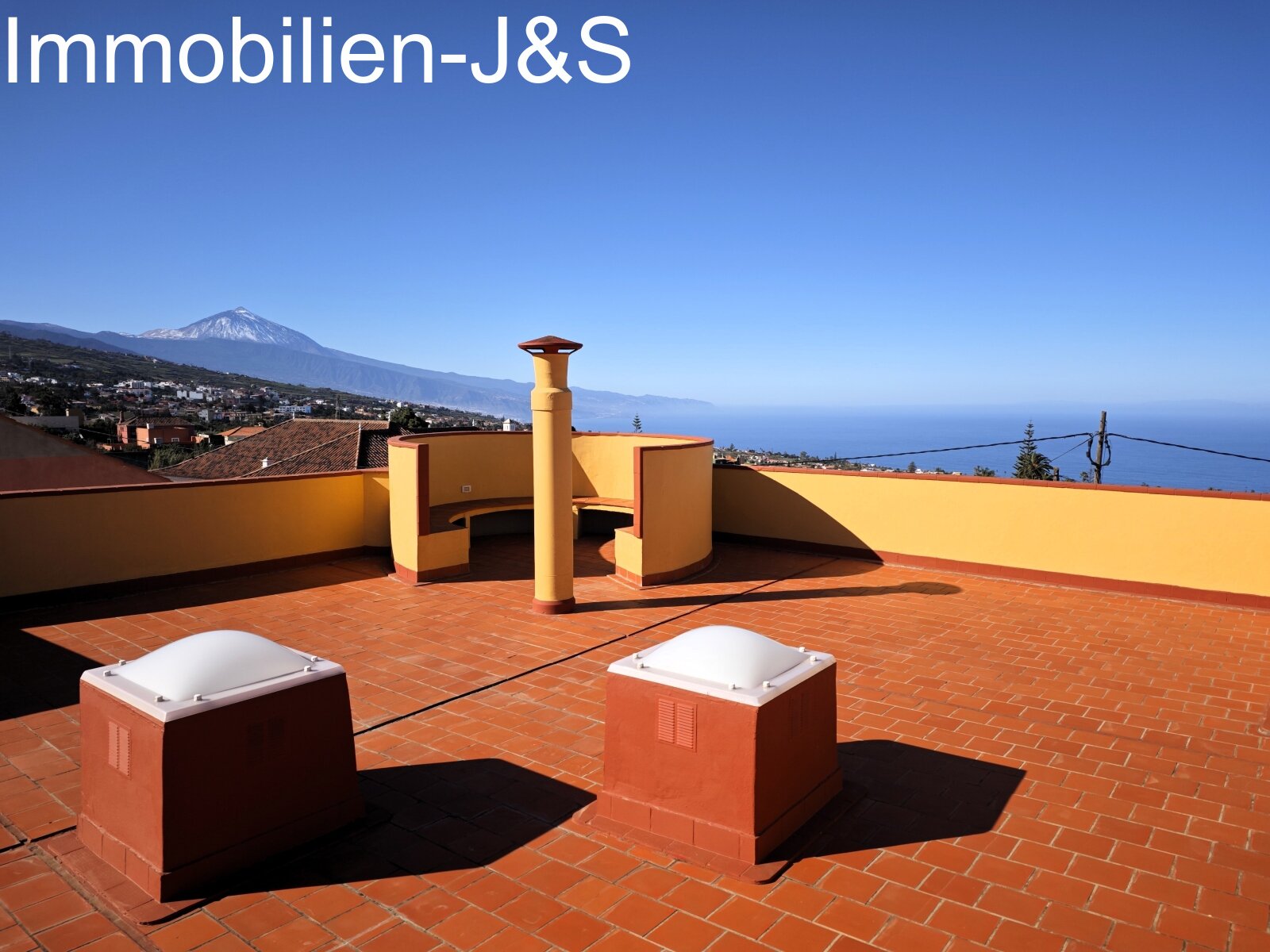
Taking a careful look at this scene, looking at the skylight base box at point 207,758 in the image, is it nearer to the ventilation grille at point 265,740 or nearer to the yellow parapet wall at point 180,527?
the ventilation grille at point 265,740

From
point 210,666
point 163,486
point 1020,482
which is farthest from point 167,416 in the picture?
point 210,666

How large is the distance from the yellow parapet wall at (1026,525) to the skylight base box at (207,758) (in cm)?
861

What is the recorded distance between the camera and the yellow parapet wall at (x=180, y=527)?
8500 mm

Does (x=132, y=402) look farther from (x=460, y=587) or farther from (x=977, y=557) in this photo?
(x=977, y=557)

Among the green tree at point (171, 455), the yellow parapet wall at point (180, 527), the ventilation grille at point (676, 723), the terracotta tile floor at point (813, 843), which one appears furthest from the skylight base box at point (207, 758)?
the green tree at point (171, 455)

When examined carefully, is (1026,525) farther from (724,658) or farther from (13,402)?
(13,402)

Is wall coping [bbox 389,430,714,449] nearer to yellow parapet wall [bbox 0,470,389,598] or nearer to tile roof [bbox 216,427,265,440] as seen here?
yellow parapet wall [bbox 0,470,389,598]

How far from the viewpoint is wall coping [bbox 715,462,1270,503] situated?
9.03 meters

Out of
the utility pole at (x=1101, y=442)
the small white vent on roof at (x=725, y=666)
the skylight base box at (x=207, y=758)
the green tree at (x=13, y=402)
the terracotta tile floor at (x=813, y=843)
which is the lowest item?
the terracotta tile floor at (x=813, y=843)

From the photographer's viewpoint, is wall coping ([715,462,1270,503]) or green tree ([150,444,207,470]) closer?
wall coping ([715,462,1270,503])

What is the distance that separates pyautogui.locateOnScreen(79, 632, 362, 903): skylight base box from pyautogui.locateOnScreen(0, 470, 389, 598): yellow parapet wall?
5715 mm

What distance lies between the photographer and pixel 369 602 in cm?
902

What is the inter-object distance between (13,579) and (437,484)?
5.25 metres

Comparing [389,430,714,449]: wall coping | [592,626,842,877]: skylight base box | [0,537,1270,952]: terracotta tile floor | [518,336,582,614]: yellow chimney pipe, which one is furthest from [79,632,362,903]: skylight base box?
[389,430,714,449]: wall coping
